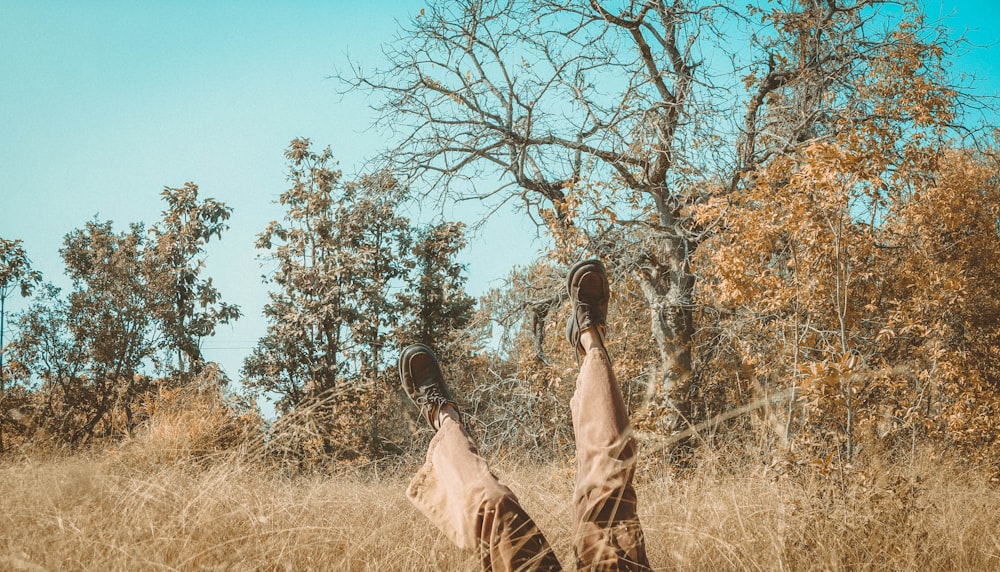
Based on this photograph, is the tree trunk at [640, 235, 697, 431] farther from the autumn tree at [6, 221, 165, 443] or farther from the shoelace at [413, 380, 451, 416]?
the autumn tree at [6, 221, 165, 443]

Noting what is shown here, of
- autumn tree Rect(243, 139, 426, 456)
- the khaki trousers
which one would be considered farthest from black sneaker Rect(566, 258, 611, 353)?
autumn tree Rect(243, 139, 426, 456)

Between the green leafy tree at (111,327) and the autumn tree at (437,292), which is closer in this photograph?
the green leafy tree at (111,327)

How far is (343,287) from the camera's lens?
13.2 meters

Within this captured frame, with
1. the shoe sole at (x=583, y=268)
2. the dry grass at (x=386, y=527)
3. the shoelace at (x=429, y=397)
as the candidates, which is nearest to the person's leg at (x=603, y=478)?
the dry grass at (x=386, y=527)

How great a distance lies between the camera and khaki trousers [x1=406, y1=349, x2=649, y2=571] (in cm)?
189

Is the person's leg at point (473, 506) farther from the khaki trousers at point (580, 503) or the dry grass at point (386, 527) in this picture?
the dry grass at point (386, 527)

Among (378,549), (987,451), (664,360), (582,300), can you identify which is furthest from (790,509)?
(987,451)

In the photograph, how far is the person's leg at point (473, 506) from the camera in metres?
1.90

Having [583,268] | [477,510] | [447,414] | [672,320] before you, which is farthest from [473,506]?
[672,320]

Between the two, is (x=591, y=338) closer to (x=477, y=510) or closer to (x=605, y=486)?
(x=605, y=486)

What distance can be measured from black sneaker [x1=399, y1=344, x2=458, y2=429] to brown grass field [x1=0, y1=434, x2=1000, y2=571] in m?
0.54

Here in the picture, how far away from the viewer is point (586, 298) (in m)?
2.87

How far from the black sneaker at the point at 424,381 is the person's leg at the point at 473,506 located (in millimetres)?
104

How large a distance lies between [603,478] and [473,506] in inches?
16.9
